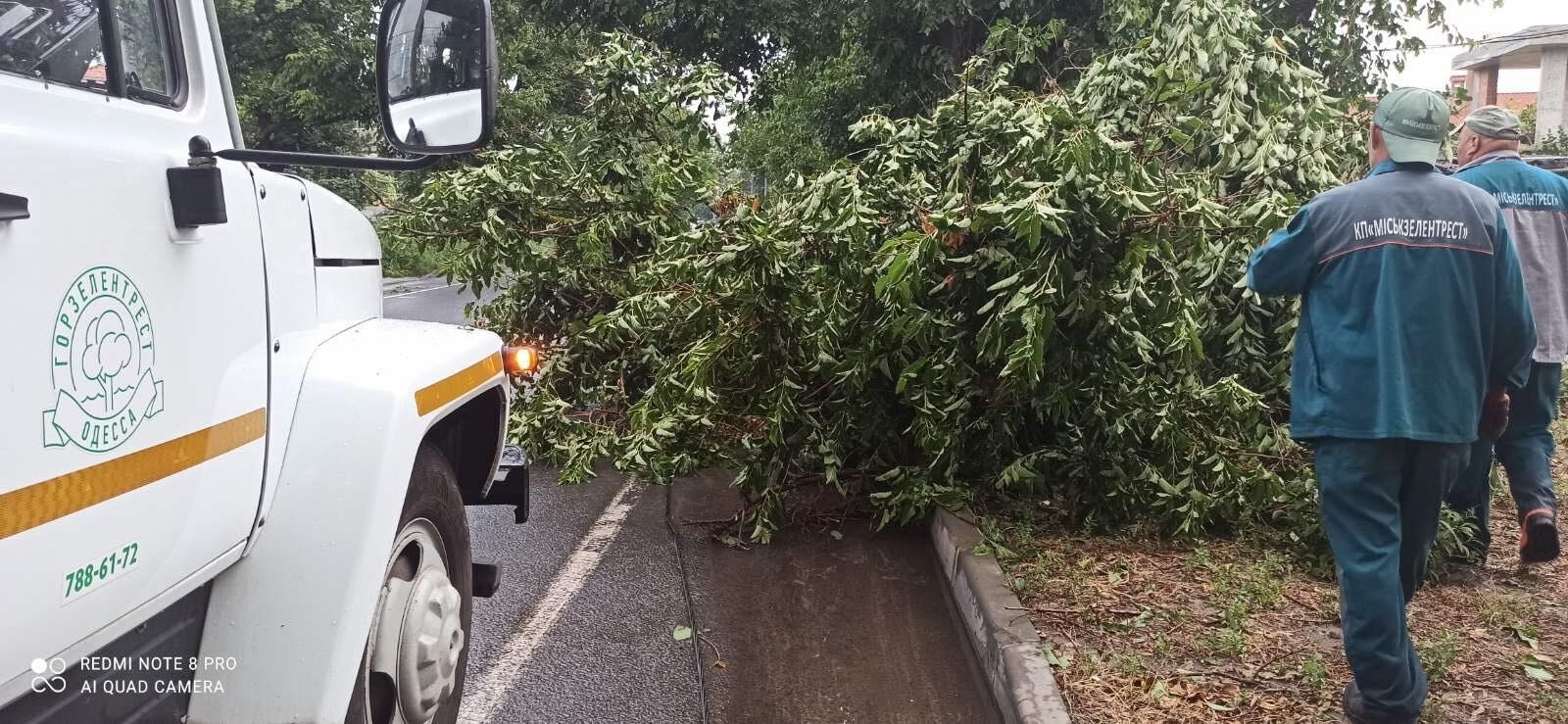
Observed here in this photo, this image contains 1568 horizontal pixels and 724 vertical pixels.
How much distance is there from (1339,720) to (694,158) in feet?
18.1

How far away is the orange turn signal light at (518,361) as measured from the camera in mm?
3326

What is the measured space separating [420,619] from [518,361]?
3.25 ft

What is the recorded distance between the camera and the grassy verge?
353 centimetres

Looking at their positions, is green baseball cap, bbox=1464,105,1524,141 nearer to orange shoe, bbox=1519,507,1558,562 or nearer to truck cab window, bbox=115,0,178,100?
orange shoe, bbox=1519,507,1558,562

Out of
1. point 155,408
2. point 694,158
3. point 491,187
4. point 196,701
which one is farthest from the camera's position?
point 694,158

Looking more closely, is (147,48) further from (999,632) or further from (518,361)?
(999,632)

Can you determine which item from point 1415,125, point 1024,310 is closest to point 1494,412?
point 1415,125

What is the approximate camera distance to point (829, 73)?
15133 mm

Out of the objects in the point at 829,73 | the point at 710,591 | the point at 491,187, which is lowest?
the point at 710,591

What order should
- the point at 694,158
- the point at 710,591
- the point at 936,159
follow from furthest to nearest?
the point at 694,158 < the point at 936,159 < the point at 710,591

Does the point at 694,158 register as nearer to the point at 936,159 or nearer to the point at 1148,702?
the point at 936,159

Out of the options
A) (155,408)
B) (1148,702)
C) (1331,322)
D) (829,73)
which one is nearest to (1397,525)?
(1331,322)

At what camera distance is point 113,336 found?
1.67 meters

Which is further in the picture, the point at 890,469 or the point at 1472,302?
the point at 890,469
